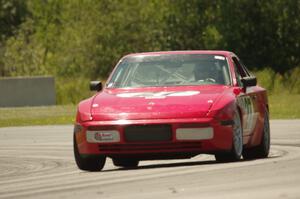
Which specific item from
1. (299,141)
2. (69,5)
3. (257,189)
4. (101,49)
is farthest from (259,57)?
(257,189)

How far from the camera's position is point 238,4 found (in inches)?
2334

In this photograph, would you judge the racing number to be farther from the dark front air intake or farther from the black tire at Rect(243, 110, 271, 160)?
the dark front air intake

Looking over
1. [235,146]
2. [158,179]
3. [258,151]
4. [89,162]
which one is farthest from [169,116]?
[258,151]

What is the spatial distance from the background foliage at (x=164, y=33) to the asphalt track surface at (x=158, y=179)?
40412mm

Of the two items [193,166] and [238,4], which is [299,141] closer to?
[193,166]

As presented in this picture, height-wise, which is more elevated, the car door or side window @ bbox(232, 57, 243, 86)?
side window @ bbox(232, 57, 243, 86)

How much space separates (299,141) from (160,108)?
558 cm

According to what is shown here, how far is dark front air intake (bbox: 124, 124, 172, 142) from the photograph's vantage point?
1355 cm

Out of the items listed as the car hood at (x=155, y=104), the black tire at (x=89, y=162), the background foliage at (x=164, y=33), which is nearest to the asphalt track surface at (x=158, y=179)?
the black tire at (x=89, y=162)

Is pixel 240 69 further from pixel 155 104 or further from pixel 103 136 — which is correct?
pixel 103 136

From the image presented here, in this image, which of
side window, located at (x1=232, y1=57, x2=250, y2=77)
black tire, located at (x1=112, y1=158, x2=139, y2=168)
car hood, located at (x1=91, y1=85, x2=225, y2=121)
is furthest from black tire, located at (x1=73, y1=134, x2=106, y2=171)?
side window, located at (x1=232, y1=57, x2=250, y2=77)

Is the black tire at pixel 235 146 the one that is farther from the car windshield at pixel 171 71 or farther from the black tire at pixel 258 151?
the black tire at pixel 258 151

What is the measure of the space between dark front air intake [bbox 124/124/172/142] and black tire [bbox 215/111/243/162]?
2.21 feet

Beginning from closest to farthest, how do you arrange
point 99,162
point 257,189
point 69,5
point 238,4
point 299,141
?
point 257,189
point 99,162
point 299,141
point 238,4
point 69,5
